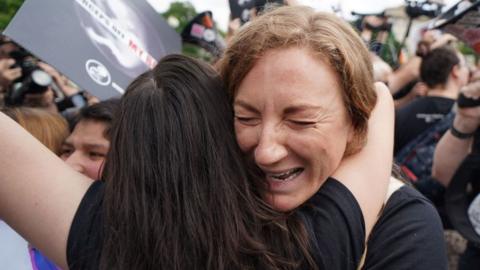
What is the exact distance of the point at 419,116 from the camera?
3.63 meters

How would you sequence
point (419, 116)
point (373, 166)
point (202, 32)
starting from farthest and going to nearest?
point (202, 32) < point (419, 116) < point (373, 166)

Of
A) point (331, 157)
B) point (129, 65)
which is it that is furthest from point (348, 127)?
point (129, 65)

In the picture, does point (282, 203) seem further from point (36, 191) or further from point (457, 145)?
point (457, 145)

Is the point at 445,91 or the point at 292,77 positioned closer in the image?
the point at 292,77

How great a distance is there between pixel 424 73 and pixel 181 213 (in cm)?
290

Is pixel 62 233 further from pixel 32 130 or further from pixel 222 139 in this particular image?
pixel 32 130

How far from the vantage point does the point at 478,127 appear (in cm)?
274

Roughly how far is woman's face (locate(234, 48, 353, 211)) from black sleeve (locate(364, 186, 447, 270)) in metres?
0.20

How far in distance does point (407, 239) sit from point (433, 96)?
251 cm

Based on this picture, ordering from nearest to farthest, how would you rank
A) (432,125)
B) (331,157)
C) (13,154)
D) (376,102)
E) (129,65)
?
(13,154) < (331,157) < (376,102) < (129,65) < (432,125)

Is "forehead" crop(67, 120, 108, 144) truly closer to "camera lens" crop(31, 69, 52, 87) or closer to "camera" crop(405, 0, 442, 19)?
"camera lens" crop(31, 69, 52, 87)

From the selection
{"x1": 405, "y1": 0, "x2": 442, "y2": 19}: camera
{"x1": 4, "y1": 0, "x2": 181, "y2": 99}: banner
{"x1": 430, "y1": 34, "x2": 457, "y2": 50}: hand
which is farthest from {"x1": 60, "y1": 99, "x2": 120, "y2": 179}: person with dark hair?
{"x1": 405, "y1": 0, "x2": 442, "y2": 19}: camera

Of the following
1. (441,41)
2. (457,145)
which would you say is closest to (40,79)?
(457,145)

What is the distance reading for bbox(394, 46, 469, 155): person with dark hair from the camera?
11.8ft
